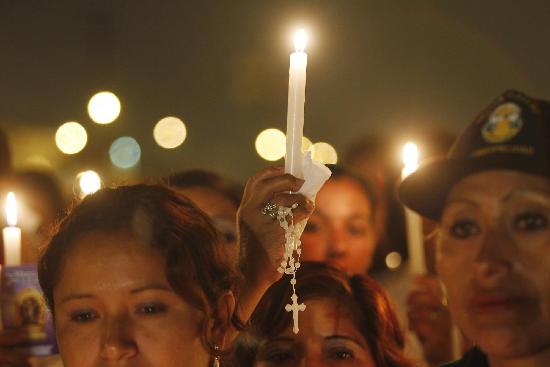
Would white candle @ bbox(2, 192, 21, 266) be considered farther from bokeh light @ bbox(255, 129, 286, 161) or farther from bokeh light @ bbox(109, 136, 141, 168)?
bokeh light @ bbox(109, 136, 141, 168)

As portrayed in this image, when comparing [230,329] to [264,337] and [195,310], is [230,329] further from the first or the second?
[264,337]

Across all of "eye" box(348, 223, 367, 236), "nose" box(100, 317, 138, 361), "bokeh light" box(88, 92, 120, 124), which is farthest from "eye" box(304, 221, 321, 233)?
"bokeh light" box(88, 92, 120, 124)

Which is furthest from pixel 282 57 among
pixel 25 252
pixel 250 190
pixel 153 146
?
pixel 250 190

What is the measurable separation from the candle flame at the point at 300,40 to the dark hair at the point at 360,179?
140 cm

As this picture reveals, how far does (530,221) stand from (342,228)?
112 cm

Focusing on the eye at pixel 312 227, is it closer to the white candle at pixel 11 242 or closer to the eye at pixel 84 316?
the white candle at pixel 11 242

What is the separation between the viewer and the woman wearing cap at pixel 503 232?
1938 mm

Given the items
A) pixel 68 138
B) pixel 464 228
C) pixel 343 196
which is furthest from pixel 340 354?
pixel 68 138

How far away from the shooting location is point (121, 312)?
1.81m

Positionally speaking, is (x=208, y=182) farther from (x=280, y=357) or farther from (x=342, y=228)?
(x=280, y=357)

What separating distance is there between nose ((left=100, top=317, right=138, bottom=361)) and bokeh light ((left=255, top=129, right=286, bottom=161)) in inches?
193

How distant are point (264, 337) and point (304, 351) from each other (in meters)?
0.12

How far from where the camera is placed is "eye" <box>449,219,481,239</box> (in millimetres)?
2021

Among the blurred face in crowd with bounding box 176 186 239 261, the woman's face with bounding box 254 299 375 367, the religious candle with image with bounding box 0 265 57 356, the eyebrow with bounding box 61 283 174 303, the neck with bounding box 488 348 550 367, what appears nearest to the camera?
the eyebrow with bounding box 61 283 174 303
